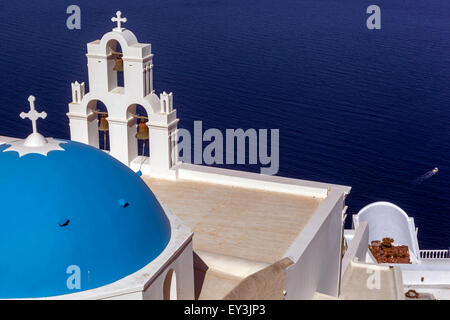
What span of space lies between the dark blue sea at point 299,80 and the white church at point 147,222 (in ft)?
71.5

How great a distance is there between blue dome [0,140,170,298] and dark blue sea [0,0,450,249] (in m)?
30.2

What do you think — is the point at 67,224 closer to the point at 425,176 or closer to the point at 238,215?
the point at 238,215

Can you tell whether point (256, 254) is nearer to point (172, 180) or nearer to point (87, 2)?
point (172, 180)

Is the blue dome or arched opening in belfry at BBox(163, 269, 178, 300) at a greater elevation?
the blue dome

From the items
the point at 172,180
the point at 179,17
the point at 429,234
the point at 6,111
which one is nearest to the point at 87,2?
the point at 179,17

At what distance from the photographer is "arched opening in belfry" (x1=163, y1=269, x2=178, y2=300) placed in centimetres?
1098

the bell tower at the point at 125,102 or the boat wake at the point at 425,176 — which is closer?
the bell tower at the point at 125,102

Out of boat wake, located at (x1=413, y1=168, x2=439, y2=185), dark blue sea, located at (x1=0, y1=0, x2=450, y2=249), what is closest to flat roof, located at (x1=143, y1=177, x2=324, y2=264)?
dark blue sea, located at (x1=0, y1=0, x2=450, y2=249)

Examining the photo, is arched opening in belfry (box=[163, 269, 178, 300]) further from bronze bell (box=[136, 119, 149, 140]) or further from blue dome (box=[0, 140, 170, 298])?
bronze bell (box=[136, 119, 149, 140])

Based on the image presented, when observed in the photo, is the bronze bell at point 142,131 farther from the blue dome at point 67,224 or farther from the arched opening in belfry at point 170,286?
the arched opening in belfry at point 170,286

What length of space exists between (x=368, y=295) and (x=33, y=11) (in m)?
66.0

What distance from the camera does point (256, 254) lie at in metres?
14.0

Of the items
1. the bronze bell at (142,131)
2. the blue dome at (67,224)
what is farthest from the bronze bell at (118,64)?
the blue dome at (67,224)

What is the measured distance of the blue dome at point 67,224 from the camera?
9.20 meters
